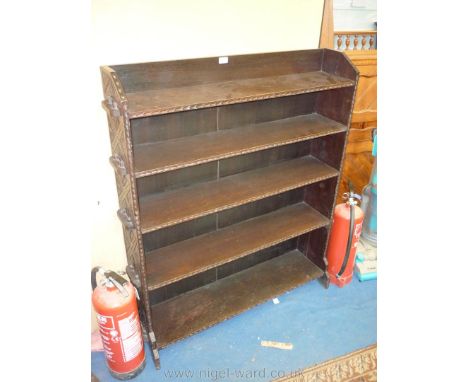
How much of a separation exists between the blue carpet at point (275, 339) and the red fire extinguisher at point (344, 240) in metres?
0.13

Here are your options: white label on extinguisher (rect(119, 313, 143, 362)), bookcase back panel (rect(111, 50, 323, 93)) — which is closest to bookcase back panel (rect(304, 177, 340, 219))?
bookcase back panel (rect(111, 50, 323, 93))

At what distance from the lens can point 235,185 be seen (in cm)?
214

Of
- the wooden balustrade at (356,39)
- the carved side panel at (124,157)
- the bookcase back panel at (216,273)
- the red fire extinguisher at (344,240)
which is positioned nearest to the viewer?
the carved side panel at (124,157)

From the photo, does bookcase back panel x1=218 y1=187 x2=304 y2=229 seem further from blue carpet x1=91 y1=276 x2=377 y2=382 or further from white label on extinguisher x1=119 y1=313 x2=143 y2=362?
white label on extinguisher x1=119 y1=313 x2=143 y2=362

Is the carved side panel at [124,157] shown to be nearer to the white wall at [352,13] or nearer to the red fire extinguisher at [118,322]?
the red fire extinguisher at [118,322]

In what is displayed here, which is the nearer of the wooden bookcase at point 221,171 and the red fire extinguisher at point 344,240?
the wooden bookcase at point 221,171

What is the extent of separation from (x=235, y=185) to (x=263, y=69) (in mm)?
689

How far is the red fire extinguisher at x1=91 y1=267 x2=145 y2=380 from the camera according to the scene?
1816mm

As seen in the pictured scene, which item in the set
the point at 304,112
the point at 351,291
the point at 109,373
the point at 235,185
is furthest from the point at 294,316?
the point at 304,112

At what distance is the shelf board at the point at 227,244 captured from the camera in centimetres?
204

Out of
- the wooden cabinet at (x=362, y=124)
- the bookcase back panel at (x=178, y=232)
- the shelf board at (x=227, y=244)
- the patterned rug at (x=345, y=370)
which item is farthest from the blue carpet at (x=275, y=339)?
the wooden cabinet at (x=362, y=124)

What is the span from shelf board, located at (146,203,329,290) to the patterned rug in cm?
78

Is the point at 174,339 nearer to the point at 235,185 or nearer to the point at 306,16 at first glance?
the point at 235,185
